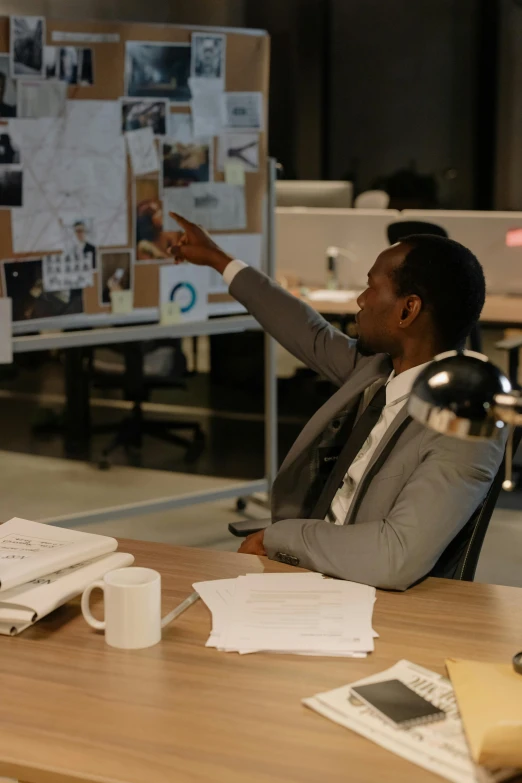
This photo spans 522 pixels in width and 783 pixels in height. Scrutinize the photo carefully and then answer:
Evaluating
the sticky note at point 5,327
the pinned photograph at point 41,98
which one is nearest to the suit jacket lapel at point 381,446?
the sticky note at point 5,327

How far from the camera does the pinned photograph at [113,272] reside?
3.57 m

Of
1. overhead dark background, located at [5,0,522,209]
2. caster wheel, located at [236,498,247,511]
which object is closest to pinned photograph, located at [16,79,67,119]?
caster wheel, located at [236,498,247,511]

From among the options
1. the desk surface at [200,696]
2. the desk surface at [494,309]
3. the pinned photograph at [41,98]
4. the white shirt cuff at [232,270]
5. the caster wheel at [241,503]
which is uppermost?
the pinned photograph at [41,98]

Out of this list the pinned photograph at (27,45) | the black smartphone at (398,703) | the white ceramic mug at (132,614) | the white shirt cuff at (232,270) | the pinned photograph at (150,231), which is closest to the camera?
the black smartphone at (398,703)

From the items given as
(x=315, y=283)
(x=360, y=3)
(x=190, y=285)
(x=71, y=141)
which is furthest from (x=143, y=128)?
(x=360, y=3)

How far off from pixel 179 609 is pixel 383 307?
2.44 ft

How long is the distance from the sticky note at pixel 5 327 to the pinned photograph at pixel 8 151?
456mm

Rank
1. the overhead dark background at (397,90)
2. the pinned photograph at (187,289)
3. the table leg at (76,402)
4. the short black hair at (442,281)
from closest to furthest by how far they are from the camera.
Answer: the short black hair at (442,281) < the pinned photograph at (187,289) < the table leg at (76,402) < the overhead dark background at (397,90)

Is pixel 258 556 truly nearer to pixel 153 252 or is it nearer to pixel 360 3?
pixel 153 252

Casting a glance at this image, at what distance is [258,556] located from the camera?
1778mm

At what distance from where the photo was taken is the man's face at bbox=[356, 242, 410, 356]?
6.38ft

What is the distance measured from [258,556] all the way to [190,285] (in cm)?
213

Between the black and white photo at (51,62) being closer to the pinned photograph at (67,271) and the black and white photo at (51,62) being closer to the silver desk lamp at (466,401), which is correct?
the pinned photograph at (67,271)

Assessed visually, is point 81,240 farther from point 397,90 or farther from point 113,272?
point 397,90
